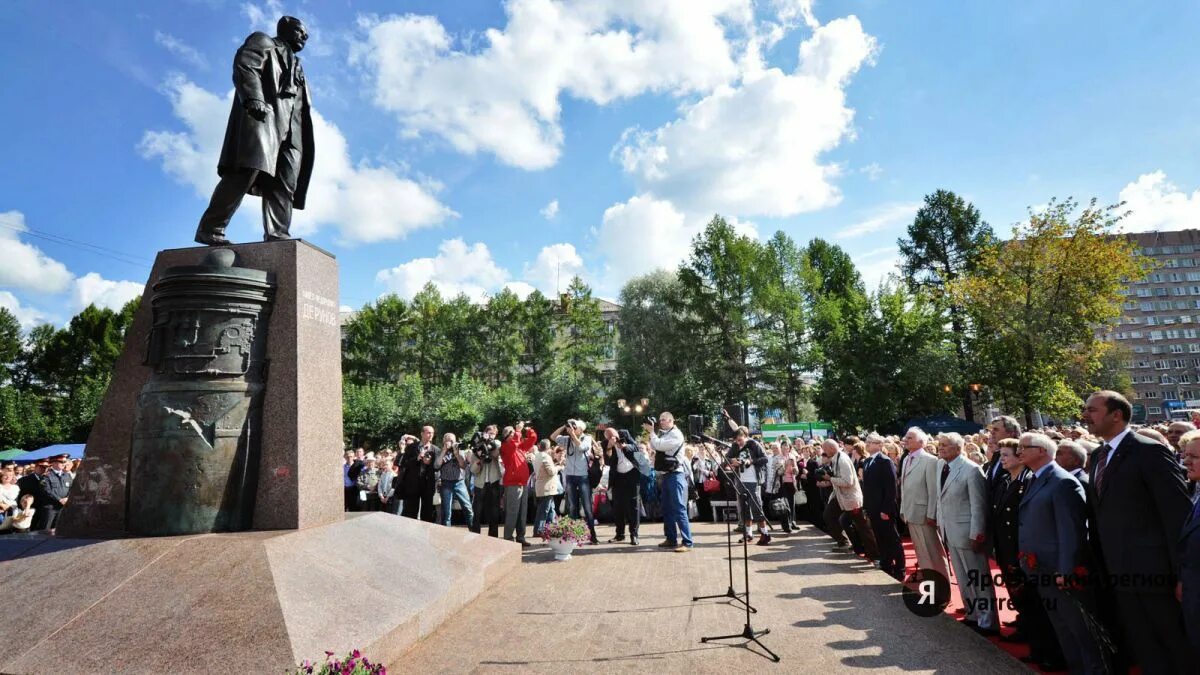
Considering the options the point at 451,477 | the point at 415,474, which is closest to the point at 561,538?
the point at 451,477

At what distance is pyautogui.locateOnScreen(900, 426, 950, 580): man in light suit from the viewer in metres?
6.31

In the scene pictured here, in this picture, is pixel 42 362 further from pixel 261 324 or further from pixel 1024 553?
pixel 1024 553

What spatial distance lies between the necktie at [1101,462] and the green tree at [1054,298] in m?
23.0

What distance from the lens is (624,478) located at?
10.3 meters

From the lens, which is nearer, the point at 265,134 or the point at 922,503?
the point at 265,134

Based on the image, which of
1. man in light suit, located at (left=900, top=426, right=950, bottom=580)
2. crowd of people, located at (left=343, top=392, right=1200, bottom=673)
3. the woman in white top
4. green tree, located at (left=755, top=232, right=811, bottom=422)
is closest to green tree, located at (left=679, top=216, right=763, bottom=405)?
green tree, located at (left=755, top=232, right=811, bottom=422)

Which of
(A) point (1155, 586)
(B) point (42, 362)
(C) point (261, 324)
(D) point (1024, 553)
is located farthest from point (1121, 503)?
(B) point (42, 362)

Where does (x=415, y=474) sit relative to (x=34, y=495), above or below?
above

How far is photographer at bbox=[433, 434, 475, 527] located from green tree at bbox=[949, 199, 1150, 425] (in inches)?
898

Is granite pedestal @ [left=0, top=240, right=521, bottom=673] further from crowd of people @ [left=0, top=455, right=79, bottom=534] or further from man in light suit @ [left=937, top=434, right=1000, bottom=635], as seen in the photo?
crowd of people @ [left=0, top=455, right=79, bottom=534]

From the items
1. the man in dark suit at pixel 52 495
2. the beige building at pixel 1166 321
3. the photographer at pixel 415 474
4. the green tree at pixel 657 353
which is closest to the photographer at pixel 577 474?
the photographer at pixel 415 474

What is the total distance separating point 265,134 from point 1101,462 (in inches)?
302

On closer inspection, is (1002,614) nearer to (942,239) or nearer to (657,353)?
(657,353)

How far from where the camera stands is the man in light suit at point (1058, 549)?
3.82 meters
